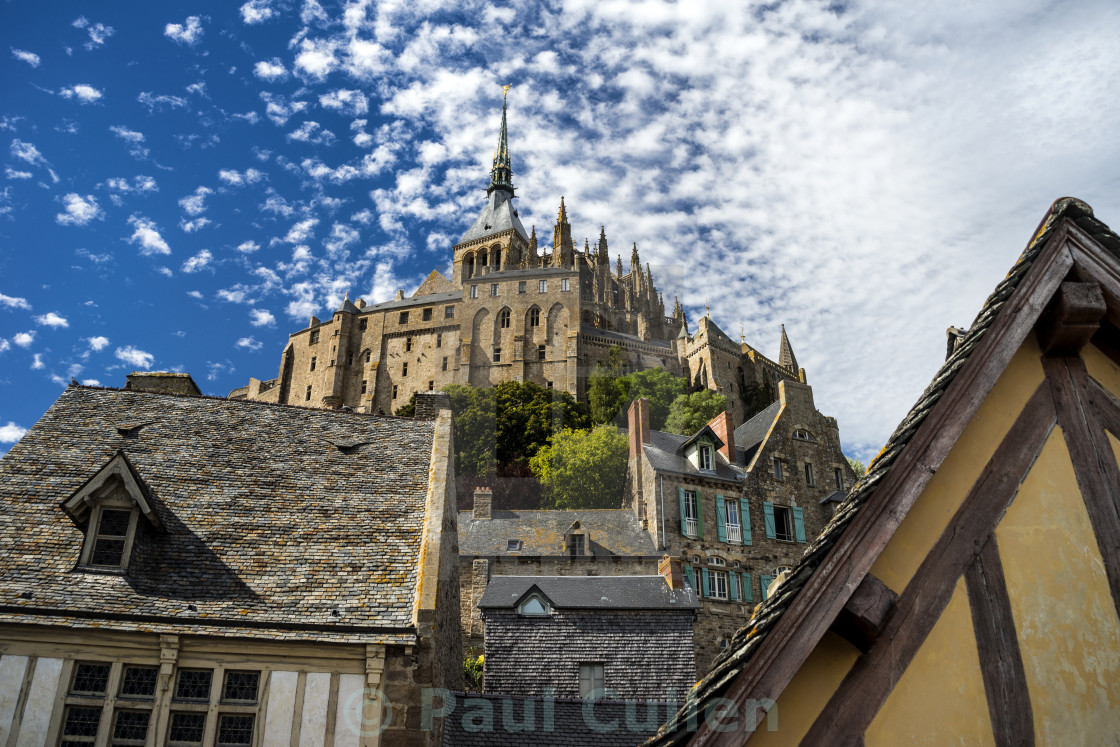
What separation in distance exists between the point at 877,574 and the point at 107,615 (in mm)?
11126

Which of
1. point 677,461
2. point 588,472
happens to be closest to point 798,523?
point 677,461

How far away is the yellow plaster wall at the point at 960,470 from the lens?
3951 millimetres

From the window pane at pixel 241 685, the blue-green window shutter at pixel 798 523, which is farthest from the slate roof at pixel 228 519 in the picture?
the blue-green window shutter at pixel 798 523

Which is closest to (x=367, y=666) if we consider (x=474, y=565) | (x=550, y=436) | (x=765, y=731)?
(x=765, y=731)

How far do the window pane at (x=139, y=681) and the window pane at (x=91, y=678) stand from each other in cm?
25

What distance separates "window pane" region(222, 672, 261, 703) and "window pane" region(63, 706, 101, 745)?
1.67 meters

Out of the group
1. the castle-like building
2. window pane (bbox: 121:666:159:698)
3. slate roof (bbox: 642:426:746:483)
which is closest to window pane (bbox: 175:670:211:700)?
window pane (bbox: 121:666:159:698)

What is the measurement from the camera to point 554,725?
17.4 m

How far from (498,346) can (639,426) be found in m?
55.6

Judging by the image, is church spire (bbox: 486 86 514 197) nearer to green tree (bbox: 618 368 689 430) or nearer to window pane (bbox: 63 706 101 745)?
green tree (bbox: 618 368 689 430)

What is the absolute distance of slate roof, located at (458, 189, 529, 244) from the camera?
12000cm

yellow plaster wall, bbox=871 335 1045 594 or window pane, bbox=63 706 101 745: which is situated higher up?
yellow plaster wall, bbox=871 335 1045 594

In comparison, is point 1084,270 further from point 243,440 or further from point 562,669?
point 562,669

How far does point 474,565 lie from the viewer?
3203cm
